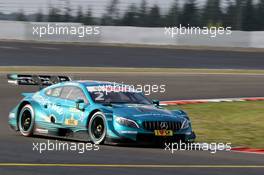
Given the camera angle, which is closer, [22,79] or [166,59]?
[22,79]

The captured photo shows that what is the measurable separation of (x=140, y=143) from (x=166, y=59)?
23.7 meters

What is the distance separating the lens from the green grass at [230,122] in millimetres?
15376

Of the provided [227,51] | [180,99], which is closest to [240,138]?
[180,99]

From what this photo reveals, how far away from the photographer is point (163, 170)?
1006cm

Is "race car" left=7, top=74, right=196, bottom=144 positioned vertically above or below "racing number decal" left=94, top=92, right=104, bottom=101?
below

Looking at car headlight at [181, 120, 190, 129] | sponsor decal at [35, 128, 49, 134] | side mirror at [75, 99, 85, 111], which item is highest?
side mirror at [75, 99, 85, 111]

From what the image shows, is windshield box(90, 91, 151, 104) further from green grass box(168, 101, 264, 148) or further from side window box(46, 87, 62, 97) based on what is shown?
green grass box(168, 101, 264, 148)

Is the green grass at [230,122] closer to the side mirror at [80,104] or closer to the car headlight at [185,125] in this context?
the car headlight at [185,125]

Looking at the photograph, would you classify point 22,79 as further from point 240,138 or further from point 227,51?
point 227,51

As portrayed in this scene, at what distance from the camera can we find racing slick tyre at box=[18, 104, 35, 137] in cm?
1438

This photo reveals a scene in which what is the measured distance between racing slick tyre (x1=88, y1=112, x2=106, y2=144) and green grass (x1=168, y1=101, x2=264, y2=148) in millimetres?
2780
